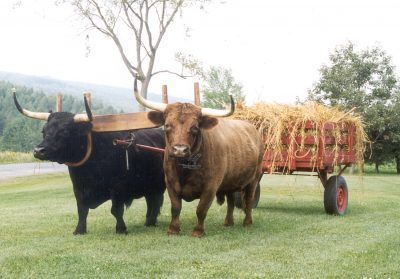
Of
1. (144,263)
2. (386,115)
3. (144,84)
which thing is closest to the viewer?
Result: (144,263)

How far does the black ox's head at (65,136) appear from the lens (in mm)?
7496

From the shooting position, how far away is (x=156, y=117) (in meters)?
7.67

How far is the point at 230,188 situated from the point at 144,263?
3130 millimetres

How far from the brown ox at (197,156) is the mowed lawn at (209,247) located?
55 centimetres

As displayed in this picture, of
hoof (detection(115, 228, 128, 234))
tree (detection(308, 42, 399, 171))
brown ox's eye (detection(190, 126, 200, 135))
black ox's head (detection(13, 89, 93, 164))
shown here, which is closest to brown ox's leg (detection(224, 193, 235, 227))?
hoof (detection(115, 228, 128, 234))

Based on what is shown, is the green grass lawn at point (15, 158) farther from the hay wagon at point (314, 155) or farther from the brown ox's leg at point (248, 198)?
the brown ox's leg at point (248, 198)

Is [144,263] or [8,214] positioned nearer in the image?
[144,263]

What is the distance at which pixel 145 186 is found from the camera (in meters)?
8.69

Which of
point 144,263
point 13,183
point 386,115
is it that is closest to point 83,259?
point 144,263

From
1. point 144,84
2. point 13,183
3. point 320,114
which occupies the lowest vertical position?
point 13,183

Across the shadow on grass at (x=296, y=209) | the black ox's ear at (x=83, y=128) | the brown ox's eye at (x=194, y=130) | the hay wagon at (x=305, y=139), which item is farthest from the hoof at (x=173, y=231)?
the shadow on grass at (x=296, y=209)

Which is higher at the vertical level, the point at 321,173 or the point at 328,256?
the point at 321,173

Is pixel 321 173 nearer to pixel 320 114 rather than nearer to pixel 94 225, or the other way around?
pixel 320 114

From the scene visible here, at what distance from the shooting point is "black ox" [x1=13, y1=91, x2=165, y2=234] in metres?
7.62
